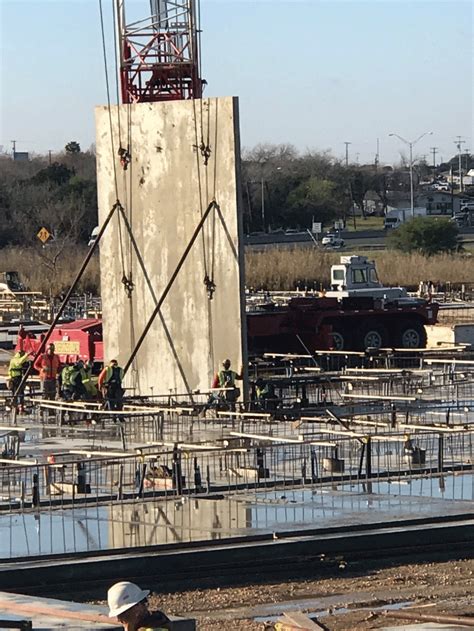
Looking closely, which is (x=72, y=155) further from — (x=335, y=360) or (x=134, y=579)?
(x=134, y=579)

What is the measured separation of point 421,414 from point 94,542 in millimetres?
10888

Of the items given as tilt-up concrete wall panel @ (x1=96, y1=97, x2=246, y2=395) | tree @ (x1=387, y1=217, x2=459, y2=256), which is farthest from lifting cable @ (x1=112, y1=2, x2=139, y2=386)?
tree @ (x1=387, y1=217, x2=459, y2=256)

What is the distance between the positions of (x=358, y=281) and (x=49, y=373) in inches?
740

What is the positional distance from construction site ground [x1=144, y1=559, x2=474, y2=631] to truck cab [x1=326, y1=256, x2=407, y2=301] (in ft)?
101

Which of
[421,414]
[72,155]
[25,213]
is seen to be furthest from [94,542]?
[72,155]

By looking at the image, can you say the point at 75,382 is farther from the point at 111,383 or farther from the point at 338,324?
the point at 338,324

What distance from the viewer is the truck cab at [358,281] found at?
45625 millimetres

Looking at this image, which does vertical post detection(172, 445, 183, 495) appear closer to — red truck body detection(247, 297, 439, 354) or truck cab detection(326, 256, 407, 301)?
red truck body detection(247, 297, 439, 354)

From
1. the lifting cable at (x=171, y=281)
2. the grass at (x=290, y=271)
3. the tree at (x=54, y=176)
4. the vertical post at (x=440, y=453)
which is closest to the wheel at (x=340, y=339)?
the lifting cable at (x=171, y=281)

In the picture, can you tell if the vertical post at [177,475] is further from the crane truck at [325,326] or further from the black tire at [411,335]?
the black tire at [411,335]

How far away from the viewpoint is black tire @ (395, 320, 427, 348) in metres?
41.7

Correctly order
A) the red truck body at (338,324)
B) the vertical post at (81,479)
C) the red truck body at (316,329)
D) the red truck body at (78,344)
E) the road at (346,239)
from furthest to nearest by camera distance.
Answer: the road at (346,239)
the red truck body at (338,324)
the red truck body at (316,329)
the red truck body at (78,344)
the vertical post at (81,479)

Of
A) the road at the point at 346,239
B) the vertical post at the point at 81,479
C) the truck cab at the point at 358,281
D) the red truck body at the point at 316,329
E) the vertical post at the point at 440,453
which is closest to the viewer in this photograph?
the vertical post at the point at 81,479

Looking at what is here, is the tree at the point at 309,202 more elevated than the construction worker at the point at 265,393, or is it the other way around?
the tree at the point at 309,202
